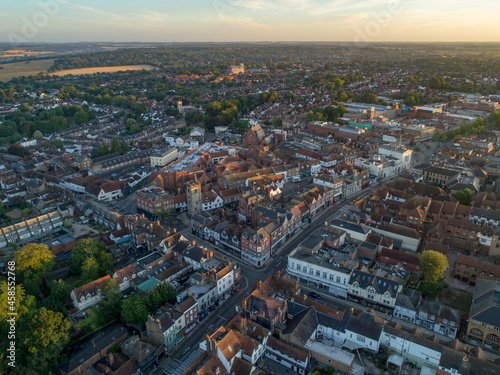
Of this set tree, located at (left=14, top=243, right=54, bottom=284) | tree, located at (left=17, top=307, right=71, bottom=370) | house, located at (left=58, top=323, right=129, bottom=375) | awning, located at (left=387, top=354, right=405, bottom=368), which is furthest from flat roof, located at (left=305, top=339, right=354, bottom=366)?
A: tree, located at (left=14, top=243, right=54, bottom=284)

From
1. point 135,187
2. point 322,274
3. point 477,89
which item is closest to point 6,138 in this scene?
point 135,187

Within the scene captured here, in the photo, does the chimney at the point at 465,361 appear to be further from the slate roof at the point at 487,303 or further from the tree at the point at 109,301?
the tree at the point at 109,301

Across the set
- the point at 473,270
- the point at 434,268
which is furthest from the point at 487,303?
the point at 473,270

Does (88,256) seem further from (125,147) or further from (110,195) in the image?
(125,147)

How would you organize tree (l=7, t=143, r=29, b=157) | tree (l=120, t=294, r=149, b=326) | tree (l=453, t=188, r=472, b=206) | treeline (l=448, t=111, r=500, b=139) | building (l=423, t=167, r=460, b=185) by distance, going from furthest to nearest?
treeline (l=448, t=111, r=500, b=139)
tree (l=7, t=143, r=29, b=157)
building (l=423, t=167, r=460, b=185)
tree (l=453, t=188, r=472, b=206)
tree (l=120, t=294, r=149, b=326)

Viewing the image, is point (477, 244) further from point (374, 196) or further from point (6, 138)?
point (6, 138)

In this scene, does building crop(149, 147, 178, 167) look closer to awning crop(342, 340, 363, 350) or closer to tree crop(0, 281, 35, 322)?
tree crop(0, 281, 35, 322)
